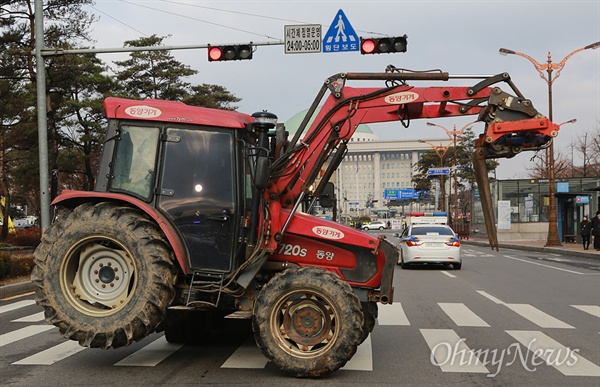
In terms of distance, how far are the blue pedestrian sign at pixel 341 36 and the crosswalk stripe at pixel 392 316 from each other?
5.86 m

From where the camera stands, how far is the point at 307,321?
22.6 ft

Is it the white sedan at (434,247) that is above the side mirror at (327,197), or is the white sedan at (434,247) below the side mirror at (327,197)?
below

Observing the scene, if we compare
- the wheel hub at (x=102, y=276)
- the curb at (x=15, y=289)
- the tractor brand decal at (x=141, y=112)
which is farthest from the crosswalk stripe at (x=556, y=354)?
the curb at (x=15, y=289)

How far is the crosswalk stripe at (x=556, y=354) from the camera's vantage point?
731 centimetres

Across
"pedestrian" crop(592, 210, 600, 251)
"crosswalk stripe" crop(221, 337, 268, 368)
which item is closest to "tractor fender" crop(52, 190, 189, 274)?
"crosswalk stripe" crop(221, 337, 268, 368)

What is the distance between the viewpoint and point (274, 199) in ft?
24.1

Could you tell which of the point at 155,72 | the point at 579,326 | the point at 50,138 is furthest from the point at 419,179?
the point at 579,326

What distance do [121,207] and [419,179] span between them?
76220 mm

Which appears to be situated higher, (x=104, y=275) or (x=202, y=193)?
(x=202, y=193)

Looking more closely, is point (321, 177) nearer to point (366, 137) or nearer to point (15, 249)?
point (15, 249)

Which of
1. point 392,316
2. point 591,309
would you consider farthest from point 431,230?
point 392,316

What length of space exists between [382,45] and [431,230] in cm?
831

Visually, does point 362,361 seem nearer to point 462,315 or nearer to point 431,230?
point 462,315

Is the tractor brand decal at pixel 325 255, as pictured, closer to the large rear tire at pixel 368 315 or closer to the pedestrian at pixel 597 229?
the large rear tire at pixel 368 315
